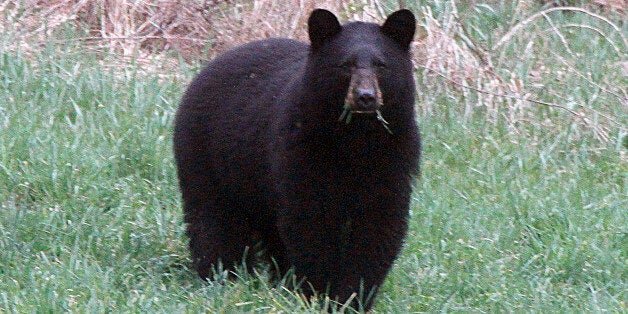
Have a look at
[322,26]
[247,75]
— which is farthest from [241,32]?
[322,26]

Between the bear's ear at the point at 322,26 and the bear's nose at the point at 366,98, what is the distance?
47 centimetres

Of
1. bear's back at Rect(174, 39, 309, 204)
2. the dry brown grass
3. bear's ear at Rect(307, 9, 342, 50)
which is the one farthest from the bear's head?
the dry brown grass

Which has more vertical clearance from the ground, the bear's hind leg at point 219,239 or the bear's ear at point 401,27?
the bear's ear at point 401,27

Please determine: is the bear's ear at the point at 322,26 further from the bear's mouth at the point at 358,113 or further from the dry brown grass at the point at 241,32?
the dry brown grass at the point at 241,32

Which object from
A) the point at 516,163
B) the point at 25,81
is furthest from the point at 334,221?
the point at 25,81

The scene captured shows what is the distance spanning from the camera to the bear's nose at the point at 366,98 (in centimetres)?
449

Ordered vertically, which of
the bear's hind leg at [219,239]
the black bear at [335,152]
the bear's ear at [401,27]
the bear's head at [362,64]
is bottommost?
the bear's hind leg at [219,239]

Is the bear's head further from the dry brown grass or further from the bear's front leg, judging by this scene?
the dry brown grass

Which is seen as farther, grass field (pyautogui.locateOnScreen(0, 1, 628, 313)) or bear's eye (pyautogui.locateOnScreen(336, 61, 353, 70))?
grass field (pyautogui.locateOnScreen(0, 1, 628, 313))

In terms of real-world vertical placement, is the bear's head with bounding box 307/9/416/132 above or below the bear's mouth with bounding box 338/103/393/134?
above

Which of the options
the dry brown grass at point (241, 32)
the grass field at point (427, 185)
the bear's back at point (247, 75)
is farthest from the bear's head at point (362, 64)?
the dry brown grass at point (241, 32)

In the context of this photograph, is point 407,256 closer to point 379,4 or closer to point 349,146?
point 349,146

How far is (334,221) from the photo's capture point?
4.94 meters

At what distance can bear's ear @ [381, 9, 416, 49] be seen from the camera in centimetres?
487
